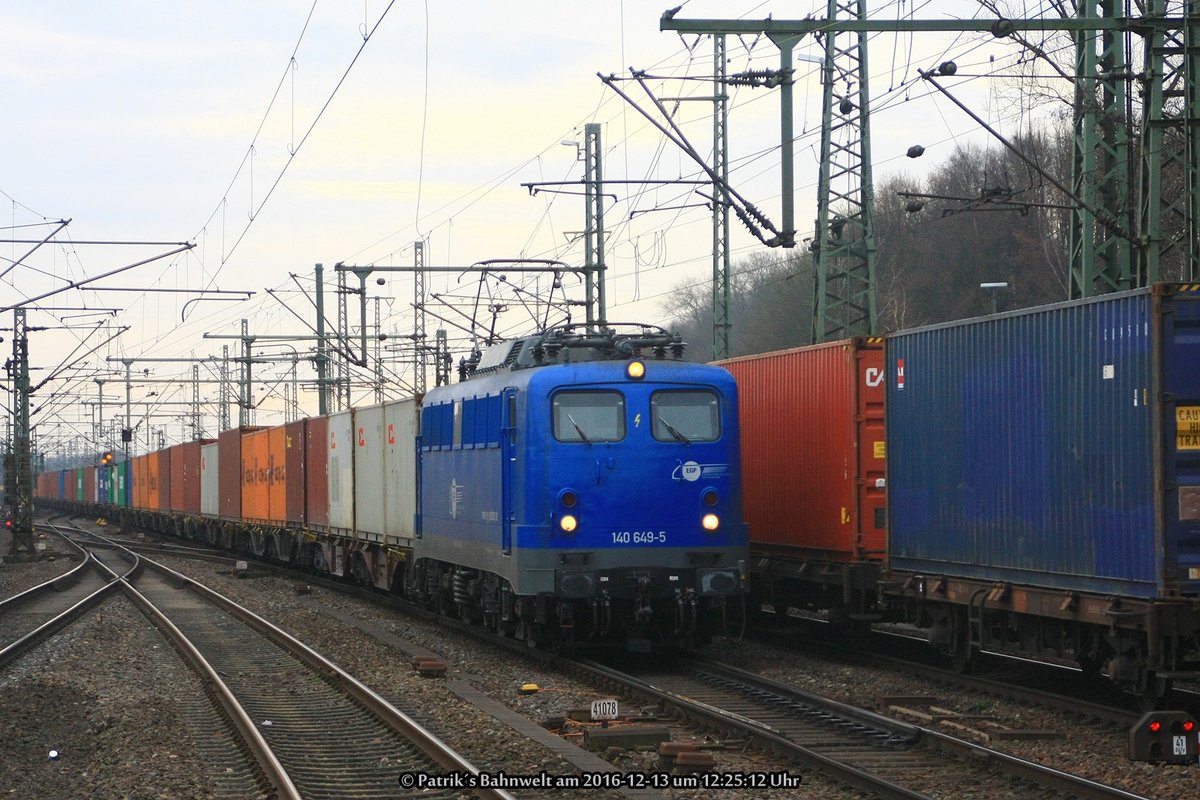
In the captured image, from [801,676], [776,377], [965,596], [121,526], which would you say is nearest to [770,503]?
[776,377]

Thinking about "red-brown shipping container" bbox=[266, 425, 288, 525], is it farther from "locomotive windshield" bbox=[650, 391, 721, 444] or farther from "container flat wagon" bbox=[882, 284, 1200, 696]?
"container flat wagon" bbox=[882, 284, 1200, 696]

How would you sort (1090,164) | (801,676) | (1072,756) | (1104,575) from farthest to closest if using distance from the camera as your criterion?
1. (1090,164)
2. (801,676)
3. (1104,575)
4. (1072,756)

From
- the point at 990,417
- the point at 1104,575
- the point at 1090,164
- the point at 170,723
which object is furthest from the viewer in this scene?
the point at 1090,164

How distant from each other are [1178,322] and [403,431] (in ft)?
46.2

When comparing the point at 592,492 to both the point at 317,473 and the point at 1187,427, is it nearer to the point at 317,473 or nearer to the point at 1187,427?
the point at 1187,427

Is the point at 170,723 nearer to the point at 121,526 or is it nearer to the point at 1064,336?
the point at 1064,336

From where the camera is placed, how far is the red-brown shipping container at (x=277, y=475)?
3447 cm

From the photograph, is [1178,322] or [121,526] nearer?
[1178,322]

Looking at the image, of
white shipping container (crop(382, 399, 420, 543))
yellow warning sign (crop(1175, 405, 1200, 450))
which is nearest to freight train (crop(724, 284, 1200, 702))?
yellow warning sign (crop(1175, 405, 1200, 450))

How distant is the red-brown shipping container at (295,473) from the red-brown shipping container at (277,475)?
0.09 m

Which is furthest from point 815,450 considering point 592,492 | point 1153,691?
point 1153,691

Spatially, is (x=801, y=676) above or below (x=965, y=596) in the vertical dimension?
below

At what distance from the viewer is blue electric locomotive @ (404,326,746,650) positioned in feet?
49.2

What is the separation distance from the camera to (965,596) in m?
13.4
